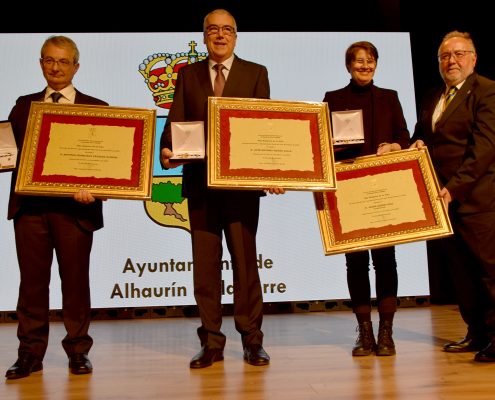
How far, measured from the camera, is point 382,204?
289cm

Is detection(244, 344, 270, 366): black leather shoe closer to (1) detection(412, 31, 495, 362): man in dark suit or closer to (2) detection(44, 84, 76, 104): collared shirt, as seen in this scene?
(1) detection(412, 31, 495, 362): man in dark suit

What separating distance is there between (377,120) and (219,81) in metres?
0.78

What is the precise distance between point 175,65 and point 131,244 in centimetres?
143

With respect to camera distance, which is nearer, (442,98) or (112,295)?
(442,98)

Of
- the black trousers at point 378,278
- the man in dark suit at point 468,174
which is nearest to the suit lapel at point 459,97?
the man in dark suit at point 468,174

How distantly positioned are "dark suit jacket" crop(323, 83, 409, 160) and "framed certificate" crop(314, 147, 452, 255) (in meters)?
0.17

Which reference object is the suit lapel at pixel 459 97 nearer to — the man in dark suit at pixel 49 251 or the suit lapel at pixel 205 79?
the suit lapel at pixel 205 79

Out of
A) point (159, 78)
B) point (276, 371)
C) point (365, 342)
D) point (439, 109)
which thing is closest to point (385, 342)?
point (365, 342)

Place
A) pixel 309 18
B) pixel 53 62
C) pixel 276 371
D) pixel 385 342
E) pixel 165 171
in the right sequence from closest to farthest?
pixel 276 371 < pixel 53 62 < pixel 385 342 < pixel 165 171 < pixel 309 18

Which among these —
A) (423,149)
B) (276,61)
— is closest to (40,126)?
(423,149)

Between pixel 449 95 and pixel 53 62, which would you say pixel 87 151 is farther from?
pixel 449 95

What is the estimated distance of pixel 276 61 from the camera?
501cm

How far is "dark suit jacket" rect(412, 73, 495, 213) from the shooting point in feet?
9.15

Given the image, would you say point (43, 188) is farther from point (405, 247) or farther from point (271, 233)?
point (405, 247)
